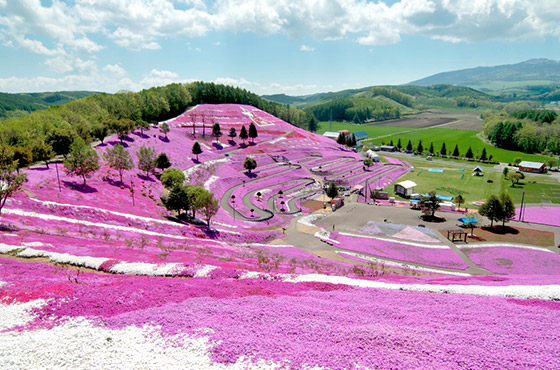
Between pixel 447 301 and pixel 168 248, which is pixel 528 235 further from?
pixel 168 248

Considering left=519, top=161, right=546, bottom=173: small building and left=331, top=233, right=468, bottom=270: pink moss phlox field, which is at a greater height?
left=519, top=161, right=546, bottom=173: small building

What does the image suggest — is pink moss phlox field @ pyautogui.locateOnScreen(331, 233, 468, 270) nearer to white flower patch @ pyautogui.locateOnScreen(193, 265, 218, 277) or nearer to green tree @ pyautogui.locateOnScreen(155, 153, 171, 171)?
white flower patch @ pyautogui.locateOnScreen(193, 265, 218, 277)

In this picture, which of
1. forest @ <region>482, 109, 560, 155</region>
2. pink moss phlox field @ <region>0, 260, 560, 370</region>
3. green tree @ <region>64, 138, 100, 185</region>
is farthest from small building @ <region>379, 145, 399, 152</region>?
pink moss phlox field @ <region>0, 260, 560, 370</region>

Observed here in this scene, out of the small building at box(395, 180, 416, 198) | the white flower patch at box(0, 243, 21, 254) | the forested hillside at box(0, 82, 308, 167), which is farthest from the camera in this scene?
the small building at box(395, 180, 416, 198)

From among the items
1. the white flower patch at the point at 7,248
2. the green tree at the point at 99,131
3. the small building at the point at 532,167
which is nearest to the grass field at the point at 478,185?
the small building at the point at 532,167

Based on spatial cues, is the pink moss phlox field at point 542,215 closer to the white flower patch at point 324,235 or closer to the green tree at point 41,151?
the white flower patch at point 324,235

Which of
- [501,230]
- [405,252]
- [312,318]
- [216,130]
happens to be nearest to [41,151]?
[216,130]
